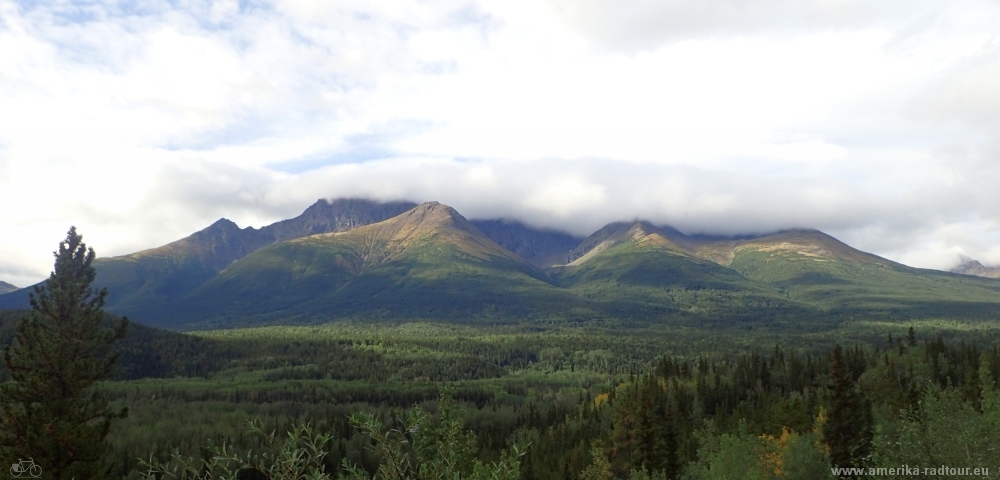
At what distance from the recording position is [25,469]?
3198 cm

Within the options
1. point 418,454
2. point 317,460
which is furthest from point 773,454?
point 317,460

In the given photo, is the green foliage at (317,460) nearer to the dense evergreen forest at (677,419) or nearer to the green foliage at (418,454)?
the green foliage at (418,454)

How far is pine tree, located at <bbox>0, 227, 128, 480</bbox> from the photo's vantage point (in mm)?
32750

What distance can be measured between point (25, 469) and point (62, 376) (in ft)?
18.3

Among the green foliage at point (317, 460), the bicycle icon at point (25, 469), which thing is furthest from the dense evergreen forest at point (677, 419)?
the bicycle icon at point (25, 469)

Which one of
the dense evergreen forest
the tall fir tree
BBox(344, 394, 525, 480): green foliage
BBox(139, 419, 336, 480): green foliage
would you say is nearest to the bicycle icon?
the dense evergreen forest

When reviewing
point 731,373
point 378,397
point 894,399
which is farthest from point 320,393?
point 894,399

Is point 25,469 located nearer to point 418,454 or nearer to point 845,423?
point 418,454

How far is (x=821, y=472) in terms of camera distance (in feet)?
171

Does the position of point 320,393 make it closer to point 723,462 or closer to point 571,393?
point 571,393

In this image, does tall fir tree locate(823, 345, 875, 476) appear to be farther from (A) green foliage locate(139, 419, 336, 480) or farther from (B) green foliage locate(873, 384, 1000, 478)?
(A) green foliage locate(139, 419, 336, 480)

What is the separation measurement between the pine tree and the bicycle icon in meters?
0.30

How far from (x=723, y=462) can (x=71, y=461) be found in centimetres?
5093

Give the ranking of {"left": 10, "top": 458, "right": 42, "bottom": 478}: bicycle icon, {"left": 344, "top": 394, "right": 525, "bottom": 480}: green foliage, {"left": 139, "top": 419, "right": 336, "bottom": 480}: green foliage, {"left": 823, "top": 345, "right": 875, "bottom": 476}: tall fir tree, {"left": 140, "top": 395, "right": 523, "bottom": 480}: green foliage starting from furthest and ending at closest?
{"left": 823, "top": 345, "right": 875, "bottom": 476}: tall fir tree < {"left": 10, "top": 458, "right": 42, "bottom": 478}: bicycle icon < {"left": 344, "top": 394, "right": 525, "bottom": 480}: green foliage < {"left": 140, "top": 395, "right": 523, "bottom": 480}: green foliage < {"left": 139, "top": 419, "right": 336, "bottom": 480}: green foliage
